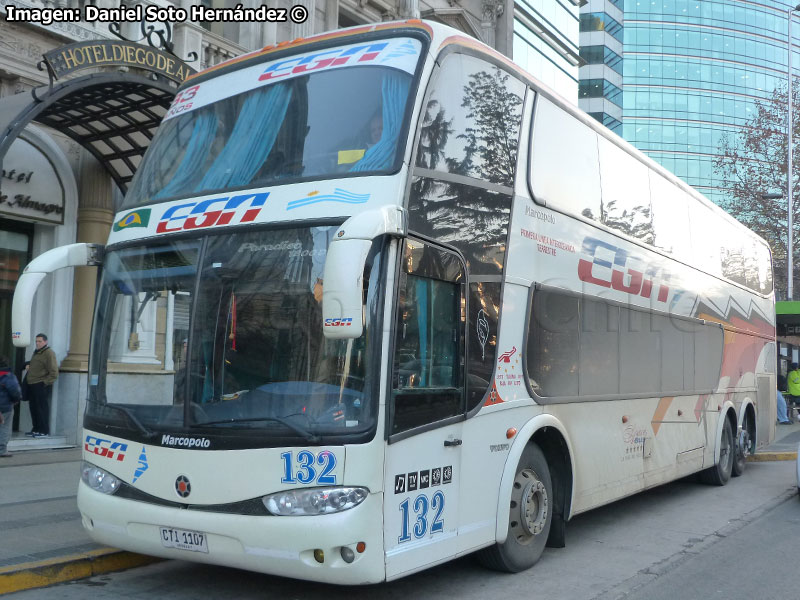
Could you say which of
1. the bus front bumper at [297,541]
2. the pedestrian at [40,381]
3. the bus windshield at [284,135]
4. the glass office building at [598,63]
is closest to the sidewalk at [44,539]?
the bus front bumper at [297,541]

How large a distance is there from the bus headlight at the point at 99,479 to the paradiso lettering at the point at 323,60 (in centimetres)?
305

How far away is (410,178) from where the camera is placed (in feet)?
18.5

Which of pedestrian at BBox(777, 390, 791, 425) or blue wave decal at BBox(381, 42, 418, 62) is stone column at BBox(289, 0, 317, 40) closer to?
blue wave decal at BBox(381, 42, 418, 62)

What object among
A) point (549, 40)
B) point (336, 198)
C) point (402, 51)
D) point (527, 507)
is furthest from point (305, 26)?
point (549, 40)

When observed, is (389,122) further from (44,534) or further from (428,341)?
(44,534)

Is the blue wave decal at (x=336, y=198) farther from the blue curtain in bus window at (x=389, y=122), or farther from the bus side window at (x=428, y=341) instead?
the bus side window at (x=428, y=341)

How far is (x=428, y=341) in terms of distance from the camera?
5805 millimetres

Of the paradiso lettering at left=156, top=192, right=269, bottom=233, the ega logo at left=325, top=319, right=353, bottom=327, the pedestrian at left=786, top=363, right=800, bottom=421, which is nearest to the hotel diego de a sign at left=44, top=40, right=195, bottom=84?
the paradiso lettering at left=156, top=192, right=269, bottom=233

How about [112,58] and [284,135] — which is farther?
[112,58]

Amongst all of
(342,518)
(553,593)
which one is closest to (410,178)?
(342,518)

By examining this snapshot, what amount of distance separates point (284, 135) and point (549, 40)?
32366 millimetres

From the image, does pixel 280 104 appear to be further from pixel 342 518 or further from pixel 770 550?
pixel 770 550

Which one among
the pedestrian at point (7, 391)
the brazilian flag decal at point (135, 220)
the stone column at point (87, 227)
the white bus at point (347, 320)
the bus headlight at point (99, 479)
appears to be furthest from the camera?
the stone column at point (87, 227)

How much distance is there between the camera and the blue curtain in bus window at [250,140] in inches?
240
